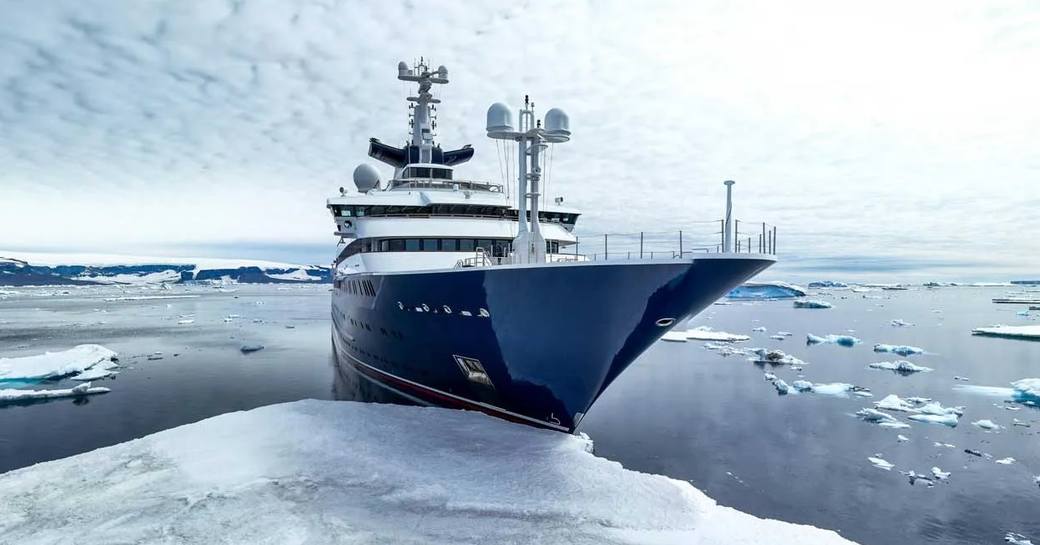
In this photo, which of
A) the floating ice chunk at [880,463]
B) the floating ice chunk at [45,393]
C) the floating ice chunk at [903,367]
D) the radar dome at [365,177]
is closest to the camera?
the floating ice chunk at [880,463]

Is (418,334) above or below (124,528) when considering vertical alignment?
above

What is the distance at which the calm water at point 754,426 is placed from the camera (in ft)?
35.9

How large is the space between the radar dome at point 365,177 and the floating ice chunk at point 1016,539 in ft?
78.1

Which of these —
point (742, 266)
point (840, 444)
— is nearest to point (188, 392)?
point (742, 266)

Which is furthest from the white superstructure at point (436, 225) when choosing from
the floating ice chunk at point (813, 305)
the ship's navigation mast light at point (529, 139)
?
the floating ice chunk at point (813, 305)

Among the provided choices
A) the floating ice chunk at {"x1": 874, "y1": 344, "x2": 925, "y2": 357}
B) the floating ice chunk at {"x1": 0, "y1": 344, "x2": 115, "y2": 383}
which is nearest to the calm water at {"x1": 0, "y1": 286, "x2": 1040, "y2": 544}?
the floating ice chunk at {"x1": 874, "y1": 344, "x2": 925, "y2": 357}

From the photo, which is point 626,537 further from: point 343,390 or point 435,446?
point 343,390

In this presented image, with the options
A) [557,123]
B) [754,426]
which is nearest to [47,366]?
[557,123]

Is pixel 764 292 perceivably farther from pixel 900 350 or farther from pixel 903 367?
pixel 903 367

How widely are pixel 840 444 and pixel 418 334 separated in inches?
481

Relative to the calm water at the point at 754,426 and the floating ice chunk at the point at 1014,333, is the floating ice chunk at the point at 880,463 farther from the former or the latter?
the floating ice chunk at the point at 1014,333

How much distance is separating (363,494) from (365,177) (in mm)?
18144

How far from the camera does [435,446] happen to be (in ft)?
37.4

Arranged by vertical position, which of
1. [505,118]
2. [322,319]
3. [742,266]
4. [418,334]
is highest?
[505,118]
